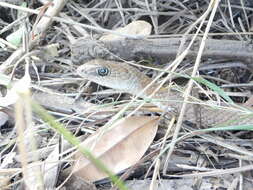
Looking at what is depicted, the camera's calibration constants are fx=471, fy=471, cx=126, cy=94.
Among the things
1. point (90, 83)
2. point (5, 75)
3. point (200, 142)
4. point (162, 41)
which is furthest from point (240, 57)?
point (5, 75)

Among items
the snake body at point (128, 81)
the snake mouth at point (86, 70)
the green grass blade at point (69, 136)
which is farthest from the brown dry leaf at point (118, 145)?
the green grass blade at point (69, 136)

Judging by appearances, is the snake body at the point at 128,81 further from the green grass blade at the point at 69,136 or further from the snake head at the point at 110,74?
the green grass blade at the point at 69,136

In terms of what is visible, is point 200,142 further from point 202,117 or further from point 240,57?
point 240,57

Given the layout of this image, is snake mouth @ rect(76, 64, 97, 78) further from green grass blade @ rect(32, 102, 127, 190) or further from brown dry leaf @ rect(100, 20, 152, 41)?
green grass blade @ rect(32, 102, 127, 190)

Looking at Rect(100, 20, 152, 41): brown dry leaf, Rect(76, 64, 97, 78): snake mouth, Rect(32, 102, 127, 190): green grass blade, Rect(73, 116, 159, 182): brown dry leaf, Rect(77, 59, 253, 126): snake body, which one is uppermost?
Rect(32, 102, 127, 190): green grass blade

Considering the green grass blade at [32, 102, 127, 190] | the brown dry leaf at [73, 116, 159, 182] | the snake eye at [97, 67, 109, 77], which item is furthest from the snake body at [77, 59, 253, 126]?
the green grass blade at [32, 102, 127, 190]

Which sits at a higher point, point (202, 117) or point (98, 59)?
point (98, 59)

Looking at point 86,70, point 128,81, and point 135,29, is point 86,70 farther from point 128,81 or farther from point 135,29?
point 135,29
